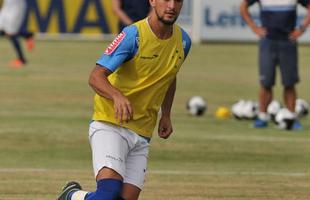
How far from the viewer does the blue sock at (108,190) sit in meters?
8.47

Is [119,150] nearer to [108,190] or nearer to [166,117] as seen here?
[108,190]

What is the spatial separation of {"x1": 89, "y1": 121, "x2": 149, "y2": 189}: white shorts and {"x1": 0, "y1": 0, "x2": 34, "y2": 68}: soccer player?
18.4m

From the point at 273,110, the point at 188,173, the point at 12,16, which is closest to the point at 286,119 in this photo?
the point at 273,110

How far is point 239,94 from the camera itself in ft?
72.2

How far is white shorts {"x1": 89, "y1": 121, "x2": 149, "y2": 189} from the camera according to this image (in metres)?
8.69

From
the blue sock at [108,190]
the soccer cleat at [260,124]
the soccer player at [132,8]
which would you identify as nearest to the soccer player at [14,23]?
the soccer player at [132,8]

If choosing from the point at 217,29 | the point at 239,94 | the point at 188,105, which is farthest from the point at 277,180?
the point at 217,29

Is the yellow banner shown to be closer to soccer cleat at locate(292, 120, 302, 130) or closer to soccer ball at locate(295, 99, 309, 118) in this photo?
soccer ball at locate(295, 99, 309, 118)

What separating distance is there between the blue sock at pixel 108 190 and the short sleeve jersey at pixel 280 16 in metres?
8.64

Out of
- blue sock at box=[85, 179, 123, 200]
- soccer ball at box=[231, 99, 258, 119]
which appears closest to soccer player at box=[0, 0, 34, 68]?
soccer ball at box=[231, 99, 258, 119]

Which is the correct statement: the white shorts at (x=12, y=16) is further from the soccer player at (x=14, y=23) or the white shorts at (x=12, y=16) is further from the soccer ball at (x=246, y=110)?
the soccer ball at (x=246, y=110)

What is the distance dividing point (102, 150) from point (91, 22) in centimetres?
2800

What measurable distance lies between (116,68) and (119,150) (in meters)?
0.63

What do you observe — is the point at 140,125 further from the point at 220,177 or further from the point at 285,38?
the point at 285,38
